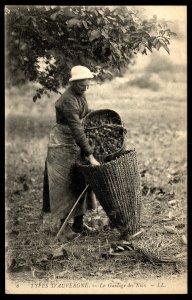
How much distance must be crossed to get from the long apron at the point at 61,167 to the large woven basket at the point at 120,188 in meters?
0.38

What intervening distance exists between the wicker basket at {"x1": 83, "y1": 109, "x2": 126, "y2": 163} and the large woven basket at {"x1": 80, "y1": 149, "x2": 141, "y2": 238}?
239 mm

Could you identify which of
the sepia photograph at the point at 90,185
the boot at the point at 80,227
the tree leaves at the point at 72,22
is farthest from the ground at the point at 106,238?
the tree leaves at the point at 72,22

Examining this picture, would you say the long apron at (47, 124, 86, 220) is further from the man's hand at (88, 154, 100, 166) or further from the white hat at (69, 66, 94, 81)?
the white hat at (69, 66, 94, 81)

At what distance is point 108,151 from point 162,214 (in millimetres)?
1254

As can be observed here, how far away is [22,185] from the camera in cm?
804

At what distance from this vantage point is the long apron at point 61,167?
5.60m

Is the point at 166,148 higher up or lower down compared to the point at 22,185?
higher up

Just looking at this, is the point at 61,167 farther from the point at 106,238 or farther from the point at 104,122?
the point at 106,238

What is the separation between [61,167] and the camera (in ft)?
18.4

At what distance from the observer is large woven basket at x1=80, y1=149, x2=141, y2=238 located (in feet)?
16.8

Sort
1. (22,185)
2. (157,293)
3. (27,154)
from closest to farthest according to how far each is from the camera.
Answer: (157,293), (22,185), (27,154)

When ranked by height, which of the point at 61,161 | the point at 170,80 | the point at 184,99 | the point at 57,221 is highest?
the point at 170,80
